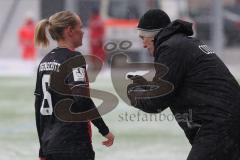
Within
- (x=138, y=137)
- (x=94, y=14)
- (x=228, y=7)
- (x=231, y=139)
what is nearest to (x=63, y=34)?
(x=231, y=139)

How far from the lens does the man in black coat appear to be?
17.0ft

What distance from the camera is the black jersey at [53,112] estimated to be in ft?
18.7

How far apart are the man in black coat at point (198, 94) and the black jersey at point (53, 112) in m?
0.63

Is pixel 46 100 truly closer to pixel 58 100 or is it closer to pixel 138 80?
pixel 58 100

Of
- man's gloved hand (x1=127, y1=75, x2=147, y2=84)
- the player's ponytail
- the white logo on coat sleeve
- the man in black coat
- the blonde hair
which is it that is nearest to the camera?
the man in black coat

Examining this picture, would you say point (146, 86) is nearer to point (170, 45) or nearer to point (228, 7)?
point (170, 45)

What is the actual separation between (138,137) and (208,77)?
20.0ft

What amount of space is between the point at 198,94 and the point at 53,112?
1211 mm

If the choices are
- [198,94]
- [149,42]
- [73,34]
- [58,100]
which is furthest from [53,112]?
[198,94]

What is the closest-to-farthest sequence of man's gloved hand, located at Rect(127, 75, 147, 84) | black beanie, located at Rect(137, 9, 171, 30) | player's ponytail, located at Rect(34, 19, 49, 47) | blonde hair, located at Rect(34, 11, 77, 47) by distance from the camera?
1. black beanie, located at Rect(137, 9, 171, 30)
2. man's gloved hand, located at Rect(127, 75, 147, 84)
3. blonde hair, located at Rect(34, 11, 77, 47)
4. player's ponytail, located at Rect(34, 19, 49, 47)

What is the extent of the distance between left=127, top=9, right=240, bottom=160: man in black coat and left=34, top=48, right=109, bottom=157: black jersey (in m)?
A: 0.63

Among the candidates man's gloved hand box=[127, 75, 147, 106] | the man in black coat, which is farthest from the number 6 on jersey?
the man in black coat

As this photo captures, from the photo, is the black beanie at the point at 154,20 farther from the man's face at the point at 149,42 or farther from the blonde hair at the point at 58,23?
the blonde hair at the point at 58,23

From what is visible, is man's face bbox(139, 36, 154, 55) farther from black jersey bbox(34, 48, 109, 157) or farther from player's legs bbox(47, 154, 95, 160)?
player's legs bbox(47, 154, 95, 160)
